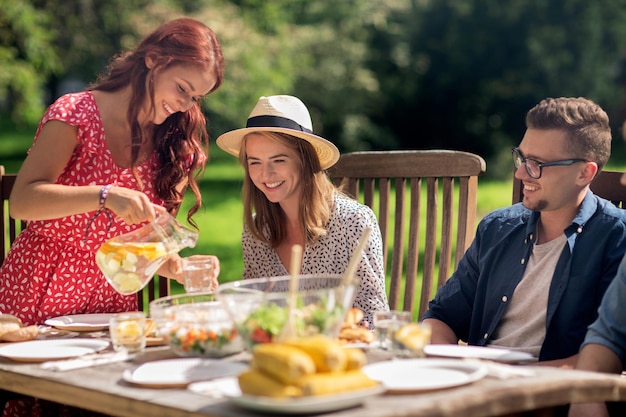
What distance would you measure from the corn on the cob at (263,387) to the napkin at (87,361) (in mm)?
635

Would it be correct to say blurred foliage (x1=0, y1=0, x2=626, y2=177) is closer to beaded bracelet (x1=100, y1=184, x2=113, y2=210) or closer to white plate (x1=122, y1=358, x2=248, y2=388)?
beaded bracelet (x1=100, y1=184, x2=113, y2=210)

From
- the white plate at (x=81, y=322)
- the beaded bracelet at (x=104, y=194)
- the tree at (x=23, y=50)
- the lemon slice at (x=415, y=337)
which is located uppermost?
the tree at (x=23, y=50)

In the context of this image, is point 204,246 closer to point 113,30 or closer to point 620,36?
point 113,30

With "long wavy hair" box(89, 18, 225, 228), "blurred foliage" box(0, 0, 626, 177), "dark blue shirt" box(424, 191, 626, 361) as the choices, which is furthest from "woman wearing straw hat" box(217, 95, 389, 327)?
"blurred foliage" box(0, 0, 626, 177)

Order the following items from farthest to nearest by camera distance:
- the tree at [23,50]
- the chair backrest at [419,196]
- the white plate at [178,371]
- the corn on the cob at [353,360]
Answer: the tree at [23,50] → the chair backrest at [419,196] → the white plate at [178,371] → the corn on the cob at [353,360]

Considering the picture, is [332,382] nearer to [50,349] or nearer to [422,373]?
[422,373]

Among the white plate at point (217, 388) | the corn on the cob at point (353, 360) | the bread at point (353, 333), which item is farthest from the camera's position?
the bread at point (353, 333)

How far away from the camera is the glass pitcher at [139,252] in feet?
8.89

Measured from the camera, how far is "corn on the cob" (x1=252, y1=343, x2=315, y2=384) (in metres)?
1.90

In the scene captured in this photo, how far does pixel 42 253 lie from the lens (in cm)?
343

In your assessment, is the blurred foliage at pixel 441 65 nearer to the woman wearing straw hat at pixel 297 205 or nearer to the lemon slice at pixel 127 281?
the woman wearing straw hat at pixel 297 205

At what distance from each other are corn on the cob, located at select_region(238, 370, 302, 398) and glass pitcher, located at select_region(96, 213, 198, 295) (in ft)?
2.74

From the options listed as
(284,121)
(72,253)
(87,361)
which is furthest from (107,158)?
(87,361)

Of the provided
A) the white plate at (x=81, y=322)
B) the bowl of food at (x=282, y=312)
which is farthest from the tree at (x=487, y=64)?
the bowl of food at (x=282, y=312)
